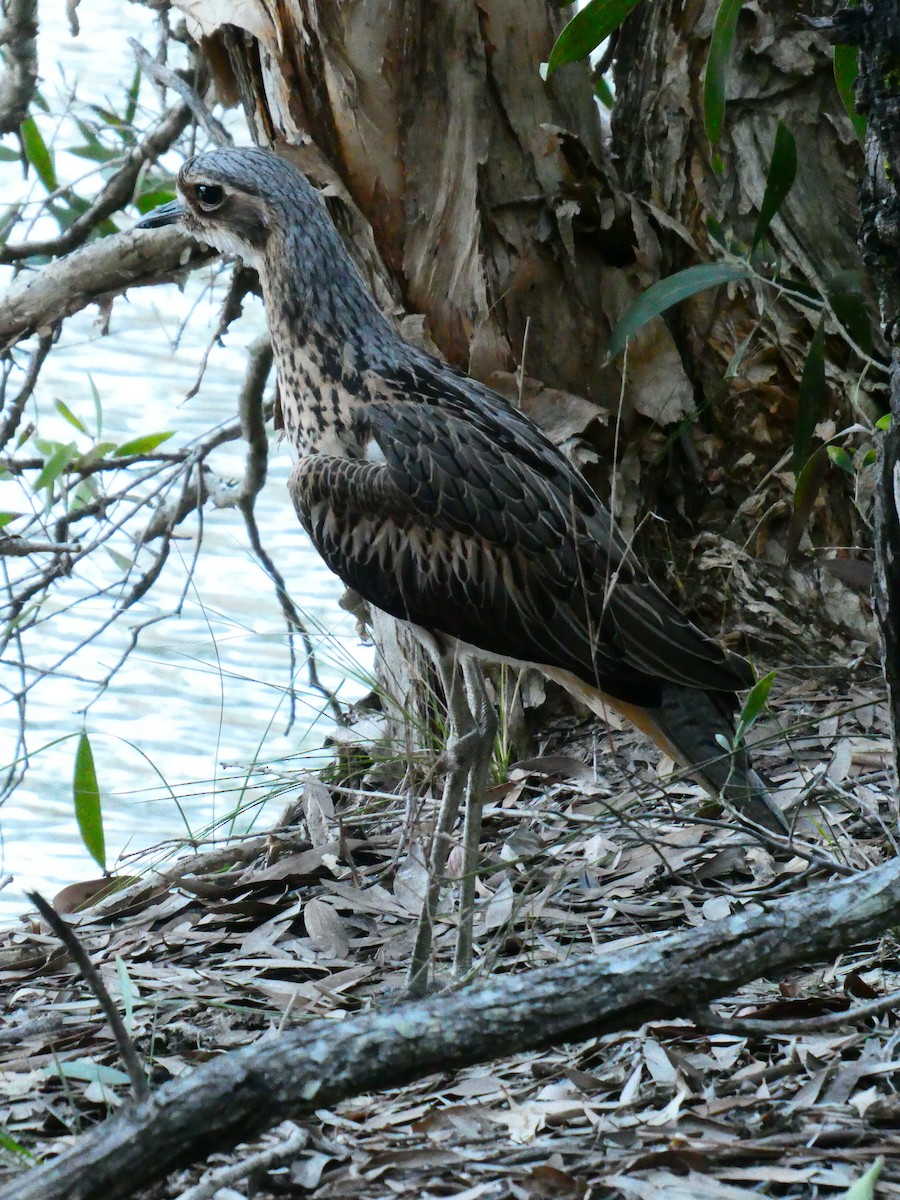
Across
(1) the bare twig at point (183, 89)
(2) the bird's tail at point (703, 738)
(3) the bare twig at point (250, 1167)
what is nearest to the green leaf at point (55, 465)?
(1) the bare twig at point (183, 89)

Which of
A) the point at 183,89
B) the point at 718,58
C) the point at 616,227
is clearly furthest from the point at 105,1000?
the point at 183,89

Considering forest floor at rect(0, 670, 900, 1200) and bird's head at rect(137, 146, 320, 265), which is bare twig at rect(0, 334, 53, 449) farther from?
forest floor at rect(0, 670, 900, 1200)

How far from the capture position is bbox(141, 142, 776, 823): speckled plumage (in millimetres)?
3221

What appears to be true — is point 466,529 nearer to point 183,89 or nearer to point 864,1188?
point 183,89

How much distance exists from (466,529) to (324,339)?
24.0 inches

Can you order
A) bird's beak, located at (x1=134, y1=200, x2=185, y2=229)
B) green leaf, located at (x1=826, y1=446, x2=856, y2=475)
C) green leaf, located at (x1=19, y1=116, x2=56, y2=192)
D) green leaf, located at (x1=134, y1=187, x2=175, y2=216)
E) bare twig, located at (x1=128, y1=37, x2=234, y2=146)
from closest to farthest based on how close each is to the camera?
1. green leaf, located at (x1=826, y1=446, x2=856, y2=475)
2. bird's beak, located at (x1=134, y1=200, x2=185, y2=229)
3. bare twig, located at (x1=128, y1=37, x2=234, y2=146)
4. green leaf, located at (x1=134, y1=187, x2=175, y2=216)
5. green leaf, located at (x1=19, y1=116, x2=56, y2=192)

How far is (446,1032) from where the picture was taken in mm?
1696

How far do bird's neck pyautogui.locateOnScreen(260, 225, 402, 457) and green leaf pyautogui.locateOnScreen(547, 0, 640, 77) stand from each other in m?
0.78

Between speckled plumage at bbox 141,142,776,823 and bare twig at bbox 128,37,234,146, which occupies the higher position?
bare twig at bbox 128,37,234,146

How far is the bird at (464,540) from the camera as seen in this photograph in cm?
322

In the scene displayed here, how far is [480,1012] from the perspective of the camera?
1727mm

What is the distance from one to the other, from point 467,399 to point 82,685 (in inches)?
116

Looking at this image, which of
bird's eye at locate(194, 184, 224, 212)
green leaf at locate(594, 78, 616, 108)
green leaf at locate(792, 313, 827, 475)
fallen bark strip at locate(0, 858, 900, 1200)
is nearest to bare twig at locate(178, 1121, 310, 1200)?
fallen bark strip at locate(0, 858, 900, 1200)

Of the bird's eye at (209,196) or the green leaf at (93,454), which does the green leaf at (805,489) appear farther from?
the green leaf at (93,454)
